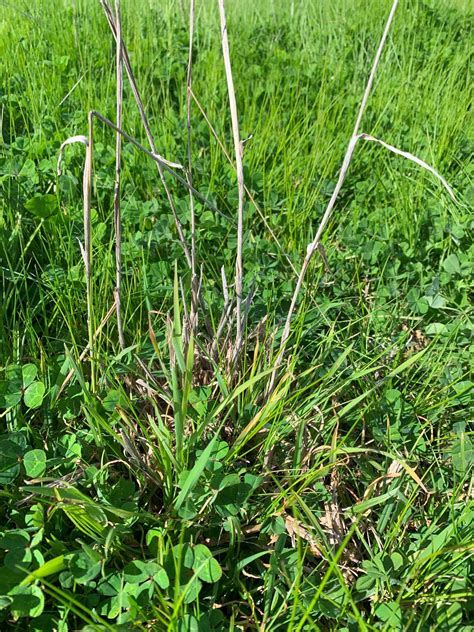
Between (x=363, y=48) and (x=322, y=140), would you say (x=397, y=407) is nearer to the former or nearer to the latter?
(x=322, y=140)

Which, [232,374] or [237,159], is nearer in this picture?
[237,159]

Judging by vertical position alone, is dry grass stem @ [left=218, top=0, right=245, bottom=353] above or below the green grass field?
above

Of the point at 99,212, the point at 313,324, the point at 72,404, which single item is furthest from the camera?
the point at 99,212

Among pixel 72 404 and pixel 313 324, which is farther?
pixel 313 324

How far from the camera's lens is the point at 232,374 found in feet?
4.60

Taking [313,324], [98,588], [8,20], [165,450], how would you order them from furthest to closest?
[8,20] → [313,324] → [165,450] → [98,588]

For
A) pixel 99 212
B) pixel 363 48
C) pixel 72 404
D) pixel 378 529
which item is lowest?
pixel 378 529

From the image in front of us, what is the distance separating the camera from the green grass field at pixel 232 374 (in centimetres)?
110

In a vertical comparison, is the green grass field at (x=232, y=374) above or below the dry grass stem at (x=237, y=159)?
below

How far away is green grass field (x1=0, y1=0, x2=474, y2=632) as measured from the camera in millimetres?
1096

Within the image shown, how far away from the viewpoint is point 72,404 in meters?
1.32

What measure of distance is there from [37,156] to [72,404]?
3.73 feet

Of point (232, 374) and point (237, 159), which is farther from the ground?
point (237, 159)

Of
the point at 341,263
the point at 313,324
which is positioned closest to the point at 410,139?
the point at 341,263
